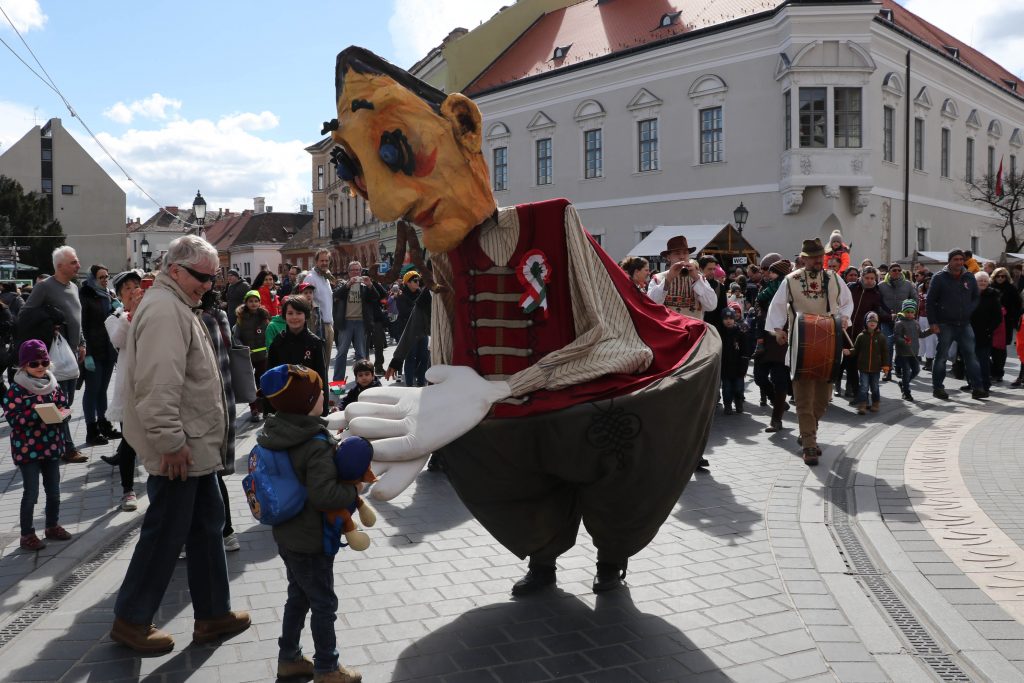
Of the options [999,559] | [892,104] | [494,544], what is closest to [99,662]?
[494,544]

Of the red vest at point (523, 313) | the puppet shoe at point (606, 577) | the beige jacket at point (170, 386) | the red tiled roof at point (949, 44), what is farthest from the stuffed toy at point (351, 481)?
the red tiled roof at point (949, 44)

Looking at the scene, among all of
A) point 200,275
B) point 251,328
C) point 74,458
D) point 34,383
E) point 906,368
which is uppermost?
point 200,275

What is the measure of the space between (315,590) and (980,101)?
129ft

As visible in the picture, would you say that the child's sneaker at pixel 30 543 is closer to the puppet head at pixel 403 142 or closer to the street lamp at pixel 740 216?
the puppet head at pixel 403 142

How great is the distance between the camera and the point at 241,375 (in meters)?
5.72

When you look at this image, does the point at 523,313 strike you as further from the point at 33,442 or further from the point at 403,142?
the point at 33,442

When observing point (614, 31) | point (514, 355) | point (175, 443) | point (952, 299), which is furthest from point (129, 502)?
point (614, 31)

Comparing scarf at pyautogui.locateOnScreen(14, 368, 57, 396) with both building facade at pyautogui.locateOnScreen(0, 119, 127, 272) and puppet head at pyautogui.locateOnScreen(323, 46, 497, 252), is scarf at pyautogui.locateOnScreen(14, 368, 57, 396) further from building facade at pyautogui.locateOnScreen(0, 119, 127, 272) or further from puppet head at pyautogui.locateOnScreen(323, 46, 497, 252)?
building facade at pyautogui.locateOnScreen(0, 119, 127, 272)

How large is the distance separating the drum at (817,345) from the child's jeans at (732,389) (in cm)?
290

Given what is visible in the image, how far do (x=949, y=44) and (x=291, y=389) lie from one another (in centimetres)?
4396

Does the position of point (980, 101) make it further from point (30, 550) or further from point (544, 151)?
point (30, 550)

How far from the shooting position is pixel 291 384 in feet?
11.5

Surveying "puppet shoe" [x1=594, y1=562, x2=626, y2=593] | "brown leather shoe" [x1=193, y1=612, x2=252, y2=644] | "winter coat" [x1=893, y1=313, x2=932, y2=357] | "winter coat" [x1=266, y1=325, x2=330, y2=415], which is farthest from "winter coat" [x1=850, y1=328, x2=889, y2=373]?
"brown leather shoe" [x1=193, y1=612, x2=252, y2=644]

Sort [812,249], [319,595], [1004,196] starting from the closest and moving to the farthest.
Result: 1. [319,595]
2. [812,249]
3. [1004,196]
